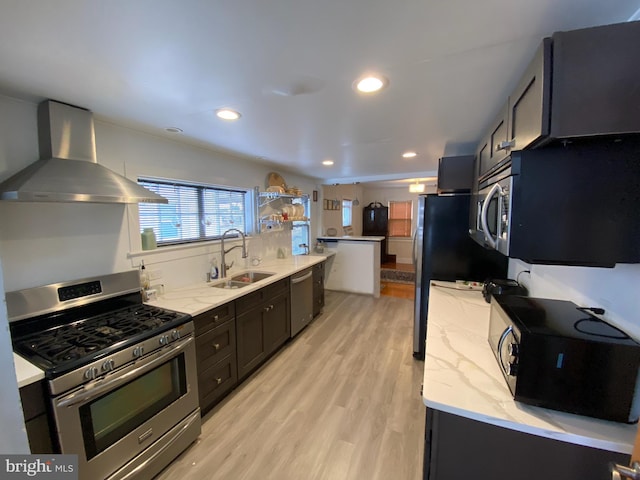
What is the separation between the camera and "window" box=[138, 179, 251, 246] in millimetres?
2307

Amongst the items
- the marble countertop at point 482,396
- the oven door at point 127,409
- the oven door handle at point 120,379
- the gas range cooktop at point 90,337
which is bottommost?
the oven door at point 127,409

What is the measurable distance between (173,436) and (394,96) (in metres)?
2.42

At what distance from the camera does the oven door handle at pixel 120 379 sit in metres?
1.18

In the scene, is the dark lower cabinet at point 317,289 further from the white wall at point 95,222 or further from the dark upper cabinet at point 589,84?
the dark upper cabinet at point 589,84

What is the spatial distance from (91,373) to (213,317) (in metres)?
0.79

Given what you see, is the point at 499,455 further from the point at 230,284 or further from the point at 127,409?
the point at 230,284

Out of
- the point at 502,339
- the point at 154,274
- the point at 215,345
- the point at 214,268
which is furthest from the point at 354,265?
the point at 502,339

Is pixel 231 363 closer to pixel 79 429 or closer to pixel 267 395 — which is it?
pixel 267 395

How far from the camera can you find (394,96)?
1469 millimetres

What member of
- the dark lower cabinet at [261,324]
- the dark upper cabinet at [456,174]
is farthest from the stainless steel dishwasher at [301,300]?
the dark upper cabinet at [456,174]

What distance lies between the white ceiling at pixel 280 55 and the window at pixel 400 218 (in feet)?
18.9

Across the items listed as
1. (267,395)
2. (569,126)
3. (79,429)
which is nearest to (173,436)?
(79,429)

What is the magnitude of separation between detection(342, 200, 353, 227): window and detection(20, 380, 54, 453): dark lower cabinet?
590 centimetres

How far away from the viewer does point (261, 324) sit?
2541 mm
